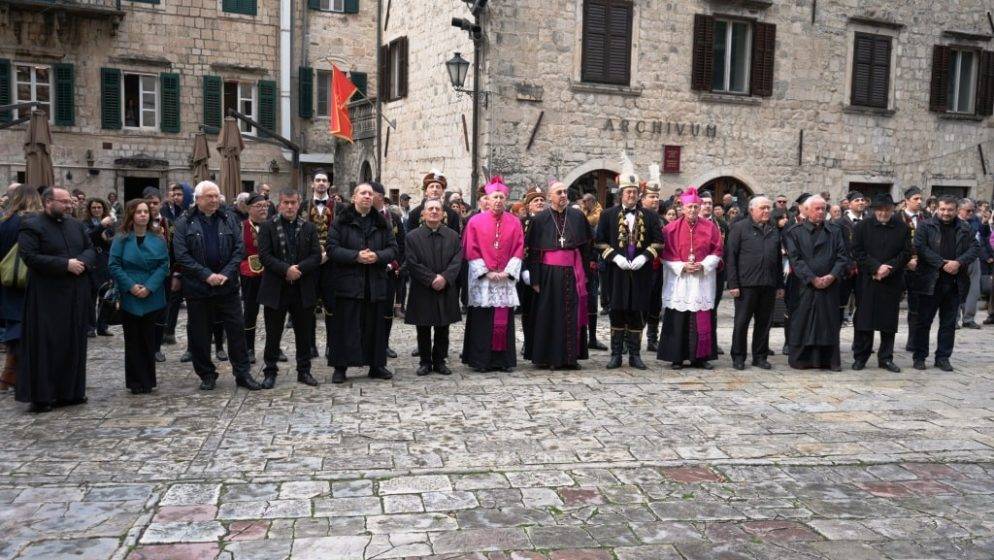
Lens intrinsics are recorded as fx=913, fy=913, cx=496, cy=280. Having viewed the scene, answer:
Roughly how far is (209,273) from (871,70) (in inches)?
687

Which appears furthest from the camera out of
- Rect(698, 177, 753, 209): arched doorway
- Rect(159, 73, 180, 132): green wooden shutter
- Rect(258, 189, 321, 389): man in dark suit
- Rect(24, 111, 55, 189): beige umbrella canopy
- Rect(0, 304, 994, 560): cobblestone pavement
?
Rect(159, 73, 180, 132): green wooden shutter

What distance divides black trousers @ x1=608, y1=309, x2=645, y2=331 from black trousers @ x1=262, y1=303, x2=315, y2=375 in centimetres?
323

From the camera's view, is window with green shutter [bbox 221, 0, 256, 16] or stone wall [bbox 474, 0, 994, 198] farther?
window with green shutter [bbox 221, 0, 256, 16]

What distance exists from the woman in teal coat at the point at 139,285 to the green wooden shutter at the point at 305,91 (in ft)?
64.9

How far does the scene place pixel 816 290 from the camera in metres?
9.91

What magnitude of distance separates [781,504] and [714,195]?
15054mm

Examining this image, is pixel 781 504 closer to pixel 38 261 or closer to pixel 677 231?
pixel 677 231

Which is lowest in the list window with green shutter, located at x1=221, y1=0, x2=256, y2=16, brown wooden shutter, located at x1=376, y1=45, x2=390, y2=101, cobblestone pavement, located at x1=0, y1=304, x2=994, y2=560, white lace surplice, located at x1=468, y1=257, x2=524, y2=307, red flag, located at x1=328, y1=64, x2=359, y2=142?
cobblestone pavement, located at x1=0, y1=304, x2=994, y2=560

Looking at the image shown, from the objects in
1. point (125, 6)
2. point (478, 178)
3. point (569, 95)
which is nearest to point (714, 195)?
point (569, 95)

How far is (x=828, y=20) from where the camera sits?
20.2m

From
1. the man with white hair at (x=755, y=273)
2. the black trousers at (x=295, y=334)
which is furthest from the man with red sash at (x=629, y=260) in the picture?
the black trousers at (x=295, y=334)

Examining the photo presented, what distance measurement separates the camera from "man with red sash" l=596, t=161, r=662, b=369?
382 inches

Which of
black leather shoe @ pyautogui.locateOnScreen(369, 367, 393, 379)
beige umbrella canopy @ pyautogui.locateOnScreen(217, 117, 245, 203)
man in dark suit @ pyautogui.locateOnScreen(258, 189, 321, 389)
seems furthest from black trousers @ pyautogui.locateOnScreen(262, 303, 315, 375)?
beige umbrella canopy @ pyautogui.locateOnScreen(217, 117, 245, 203)

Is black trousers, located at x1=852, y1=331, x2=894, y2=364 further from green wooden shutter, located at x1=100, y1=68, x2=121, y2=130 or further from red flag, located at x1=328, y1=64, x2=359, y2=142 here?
green wooden shutter, located at x1=100, y1=68, x2=121, y2=130
